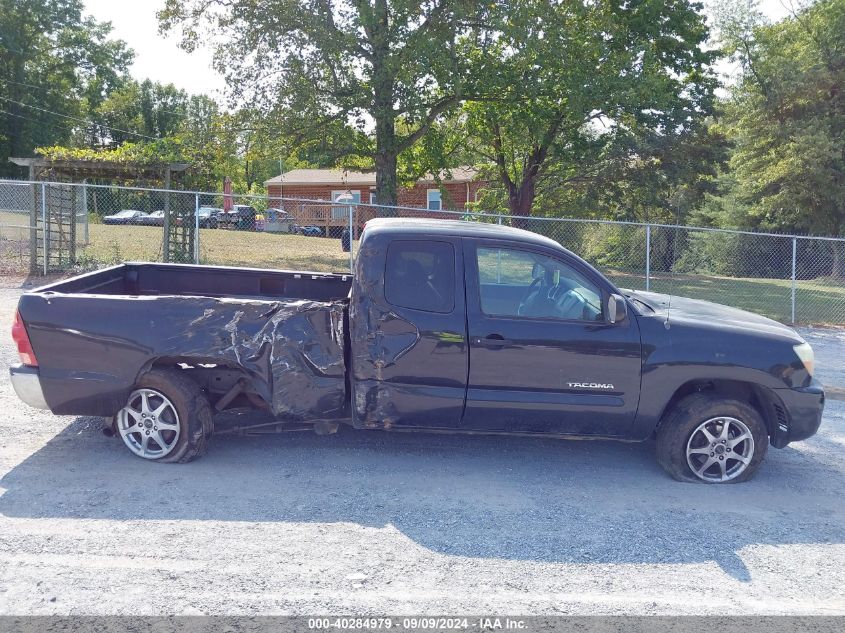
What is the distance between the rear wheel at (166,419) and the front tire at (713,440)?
11.4 feet

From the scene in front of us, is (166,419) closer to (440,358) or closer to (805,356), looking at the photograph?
(440,358)

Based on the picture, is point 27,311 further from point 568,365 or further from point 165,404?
point 568,365

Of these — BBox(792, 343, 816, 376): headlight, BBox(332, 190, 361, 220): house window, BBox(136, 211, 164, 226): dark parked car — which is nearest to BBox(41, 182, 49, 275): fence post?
BBox(792, 343, 816, 376): headlight

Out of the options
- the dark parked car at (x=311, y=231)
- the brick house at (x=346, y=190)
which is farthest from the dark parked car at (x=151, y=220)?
the dark parked car at (x=311, y=231)

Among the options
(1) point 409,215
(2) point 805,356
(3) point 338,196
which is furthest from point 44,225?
(3) point 338,196

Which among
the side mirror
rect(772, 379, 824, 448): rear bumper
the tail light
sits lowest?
rect(772, 379, 824, 448): rear bumper

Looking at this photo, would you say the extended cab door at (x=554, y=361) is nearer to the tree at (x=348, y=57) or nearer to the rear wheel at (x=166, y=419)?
the rear wheel at (x=166, y=419)

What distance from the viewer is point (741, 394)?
577 cm

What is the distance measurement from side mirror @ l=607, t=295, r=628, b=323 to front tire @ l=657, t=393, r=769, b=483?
0.85 m

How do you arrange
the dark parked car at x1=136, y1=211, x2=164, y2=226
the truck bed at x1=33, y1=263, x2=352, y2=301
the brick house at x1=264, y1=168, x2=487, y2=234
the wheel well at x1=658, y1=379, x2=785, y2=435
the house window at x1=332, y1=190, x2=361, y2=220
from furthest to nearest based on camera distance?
the dark parked car at x1=136, y1=211, x2=164, y2=226
the brick house at x1=264, y1=168, x2=487, y2=234
the house window at x1=332, y1=190, x2=361, y2=220
the truck bed at x1=33, y1=263, x2=352, y2=301
the wheel well at x1=658, y1=379, x2=785, y2=435

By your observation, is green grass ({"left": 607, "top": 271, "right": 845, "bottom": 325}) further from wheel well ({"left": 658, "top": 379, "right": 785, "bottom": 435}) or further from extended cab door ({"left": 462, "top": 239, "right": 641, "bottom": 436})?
extended cab door ({"left": 462, "top": 239, "right": 641, "bottom": 436})

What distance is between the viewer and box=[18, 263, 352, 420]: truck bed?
17.9 feet

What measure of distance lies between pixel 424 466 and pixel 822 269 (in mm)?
29304

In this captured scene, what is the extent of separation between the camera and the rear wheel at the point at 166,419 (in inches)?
218
